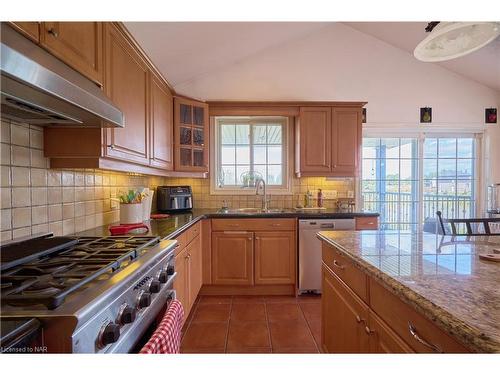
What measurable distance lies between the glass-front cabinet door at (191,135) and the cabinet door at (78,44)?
1.59 m

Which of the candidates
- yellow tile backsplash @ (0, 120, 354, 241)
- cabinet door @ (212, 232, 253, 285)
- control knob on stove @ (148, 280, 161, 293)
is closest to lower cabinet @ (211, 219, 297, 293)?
cabinet door @ (212, 232, 253, 285)

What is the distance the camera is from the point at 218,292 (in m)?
3.23

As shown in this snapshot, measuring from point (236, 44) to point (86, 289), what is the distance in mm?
3049

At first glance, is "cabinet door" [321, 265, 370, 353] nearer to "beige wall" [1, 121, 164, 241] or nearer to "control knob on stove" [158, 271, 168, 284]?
"control knob on stove" [158, 271, 168, 284]

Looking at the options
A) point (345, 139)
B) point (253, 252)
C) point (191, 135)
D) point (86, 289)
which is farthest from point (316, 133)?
point (86, 289)

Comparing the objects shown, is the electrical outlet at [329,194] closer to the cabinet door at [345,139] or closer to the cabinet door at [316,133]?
the cabinet door at [345,139]

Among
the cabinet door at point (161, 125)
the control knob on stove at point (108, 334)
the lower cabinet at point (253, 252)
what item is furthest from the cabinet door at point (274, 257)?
the control knob on stove at point (108, 334)

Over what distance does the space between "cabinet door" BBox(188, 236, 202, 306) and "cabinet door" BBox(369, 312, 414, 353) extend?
1654 mm

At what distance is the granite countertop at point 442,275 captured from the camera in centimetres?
70

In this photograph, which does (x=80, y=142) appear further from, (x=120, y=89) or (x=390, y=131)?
(x=390, y=131)

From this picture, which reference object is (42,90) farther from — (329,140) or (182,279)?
(329,140)

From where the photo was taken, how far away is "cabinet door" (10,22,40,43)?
1.02 m
